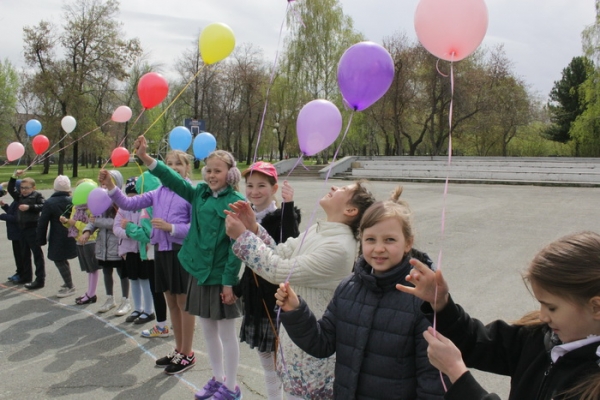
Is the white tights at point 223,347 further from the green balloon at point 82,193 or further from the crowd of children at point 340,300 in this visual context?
the green balloon at point 82,193

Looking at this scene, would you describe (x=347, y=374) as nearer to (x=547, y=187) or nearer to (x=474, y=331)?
(x=474, y=331)

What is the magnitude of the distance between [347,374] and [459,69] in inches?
1446

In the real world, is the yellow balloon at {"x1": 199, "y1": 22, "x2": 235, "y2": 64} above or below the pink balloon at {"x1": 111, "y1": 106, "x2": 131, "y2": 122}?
above

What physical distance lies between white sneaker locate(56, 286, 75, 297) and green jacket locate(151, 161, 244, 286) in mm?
3236

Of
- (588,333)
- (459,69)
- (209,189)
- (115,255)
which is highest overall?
(459,69)

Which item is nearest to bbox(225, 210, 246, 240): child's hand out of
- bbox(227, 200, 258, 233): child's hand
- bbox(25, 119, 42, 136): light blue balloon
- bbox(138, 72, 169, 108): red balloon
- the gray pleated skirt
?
bbox(227, 200, 258, 233): child's hand

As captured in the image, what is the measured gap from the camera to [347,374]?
6.19 ft

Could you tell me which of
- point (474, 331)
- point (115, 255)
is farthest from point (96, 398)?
point (474, 331)

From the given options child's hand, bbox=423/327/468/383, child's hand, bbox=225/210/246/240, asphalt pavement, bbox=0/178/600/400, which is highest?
child's hand, bbox=225/210/246/240

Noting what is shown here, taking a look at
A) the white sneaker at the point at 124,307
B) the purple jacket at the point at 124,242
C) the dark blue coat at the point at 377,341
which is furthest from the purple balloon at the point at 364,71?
the white sneaker at the point at 124,307

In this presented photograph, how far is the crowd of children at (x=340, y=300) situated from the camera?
4.45ft

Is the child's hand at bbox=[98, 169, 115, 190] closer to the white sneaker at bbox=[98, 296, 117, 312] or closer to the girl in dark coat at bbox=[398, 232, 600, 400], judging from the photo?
the white sneaker at bbox=[98, 296, 117, 312]

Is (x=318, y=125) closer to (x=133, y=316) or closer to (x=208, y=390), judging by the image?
(x=208, y=390)

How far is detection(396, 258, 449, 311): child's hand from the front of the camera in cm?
156
